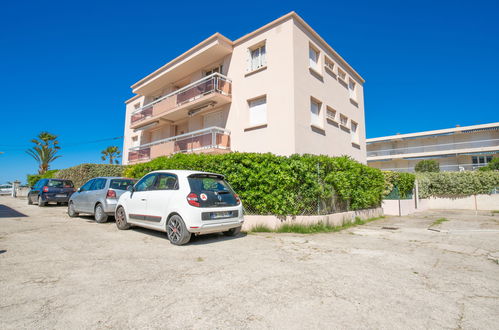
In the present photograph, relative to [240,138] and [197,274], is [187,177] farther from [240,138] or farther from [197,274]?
[240,138]

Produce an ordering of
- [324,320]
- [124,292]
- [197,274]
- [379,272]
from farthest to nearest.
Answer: [379,272] < [197,274] < [124,292] < [324,320]

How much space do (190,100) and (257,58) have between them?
5212mm

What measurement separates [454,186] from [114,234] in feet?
79.6

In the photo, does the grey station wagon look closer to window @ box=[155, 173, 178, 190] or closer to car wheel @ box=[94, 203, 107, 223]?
car wheel @ box=[94, 203, 107, 223]

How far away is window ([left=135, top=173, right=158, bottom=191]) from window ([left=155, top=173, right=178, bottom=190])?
0.25 meters

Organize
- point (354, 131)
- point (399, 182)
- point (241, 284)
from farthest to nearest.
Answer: point (354, 131), point (399, 182), point (241, 284)

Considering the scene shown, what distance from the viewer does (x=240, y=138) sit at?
1422cm

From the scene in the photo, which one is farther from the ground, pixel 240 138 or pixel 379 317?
pixel 240 138

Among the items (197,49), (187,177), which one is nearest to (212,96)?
(197,49)

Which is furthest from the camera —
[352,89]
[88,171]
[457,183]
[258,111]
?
[457,183]

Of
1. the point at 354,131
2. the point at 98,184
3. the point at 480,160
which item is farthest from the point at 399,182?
the point at 480,160

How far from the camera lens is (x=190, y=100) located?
16.8 m

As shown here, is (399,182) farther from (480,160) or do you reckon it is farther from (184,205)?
(480,160)

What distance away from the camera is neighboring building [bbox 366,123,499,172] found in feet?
118
